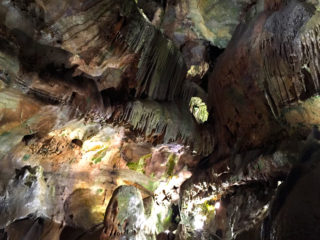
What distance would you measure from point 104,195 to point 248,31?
12.7 feet

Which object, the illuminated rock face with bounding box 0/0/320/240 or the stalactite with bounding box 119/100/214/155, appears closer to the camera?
the illuminated rock face with bounding box 0/0/320/240

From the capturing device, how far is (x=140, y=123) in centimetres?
418

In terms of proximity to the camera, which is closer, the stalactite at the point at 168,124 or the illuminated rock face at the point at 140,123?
the illuminated rock face at the point at 140,123

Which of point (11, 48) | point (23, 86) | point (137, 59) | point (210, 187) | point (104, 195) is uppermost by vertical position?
point (137, 59)

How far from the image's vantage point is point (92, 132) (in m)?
4.53

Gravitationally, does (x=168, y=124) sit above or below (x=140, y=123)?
above

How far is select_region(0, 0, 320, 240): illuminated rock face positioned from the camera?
3176 millimetres

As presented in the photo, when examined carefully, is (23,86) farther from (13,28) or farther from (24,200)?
(24,200)

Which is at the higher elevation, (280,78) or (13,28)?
(280,78)

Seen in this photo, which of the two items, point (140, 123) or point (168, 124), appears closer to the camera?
point (140, 123)

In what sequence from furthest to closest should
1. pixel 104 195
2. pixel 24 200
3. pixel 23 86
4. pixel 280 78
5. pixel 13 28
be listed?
pixel 104 195 → pixel 24 200 → pixel 280 78 → pixel 23 86 → pixel 13 28

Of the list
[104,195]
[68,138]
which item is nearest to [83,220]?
[104,195]

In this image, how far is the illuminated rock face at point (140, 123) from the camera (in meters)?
3.18

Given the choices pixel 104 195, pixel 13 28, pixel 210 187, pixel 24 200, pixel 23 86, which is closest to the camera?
pixel 13 28
